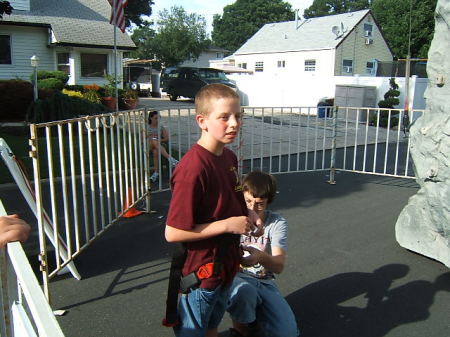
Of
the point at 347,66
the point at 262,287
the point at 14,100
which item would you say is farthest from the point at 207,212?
the point at 347,66

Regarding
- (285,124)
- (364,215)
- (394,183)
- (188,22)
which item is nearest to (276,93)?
(285,124)

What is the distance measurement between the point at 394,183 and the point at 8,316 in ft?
24.7

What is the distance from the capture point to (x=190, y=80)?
25.4m

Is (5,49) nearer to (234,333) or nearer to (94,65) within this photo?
(94,65)

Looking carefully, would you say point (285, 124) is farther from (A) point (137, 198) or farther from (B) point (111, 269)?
(B) point (111, 269)

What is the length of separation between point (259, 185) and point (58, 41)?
61.7ft

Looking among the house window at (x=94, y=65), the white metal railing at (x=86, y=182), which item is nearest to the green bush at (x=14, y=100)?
the house window at (x=94, y=65)

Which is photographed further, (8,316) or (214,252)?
(214,252)

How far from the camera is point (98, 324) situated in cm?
308

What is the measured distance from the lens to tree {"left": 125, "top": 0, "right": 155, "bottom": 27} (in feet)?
133

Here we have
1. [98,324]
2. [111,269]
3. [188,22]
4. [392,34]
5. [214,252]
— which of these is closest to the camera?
[214,252]

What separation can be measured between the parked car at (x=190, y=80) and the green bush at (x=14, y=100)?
12202 mm

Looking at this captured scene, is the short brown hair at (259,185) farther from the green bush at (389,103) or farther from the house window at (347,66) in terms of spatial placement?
the house window at (347,66)

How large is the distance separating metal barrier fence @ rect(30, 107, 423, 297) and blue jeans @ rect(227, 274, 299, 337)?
1457 millimetres
